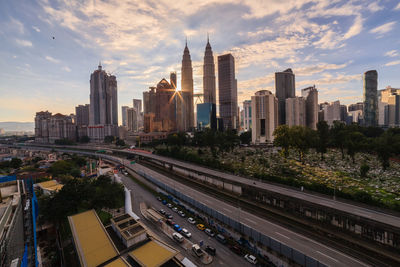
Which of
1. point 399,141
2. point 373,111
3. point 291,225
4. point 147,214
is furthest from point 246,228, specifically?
point 373,111

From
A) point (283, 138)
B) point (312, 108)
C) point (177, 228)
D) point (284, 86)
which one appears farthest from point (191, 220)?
point (284, 86)

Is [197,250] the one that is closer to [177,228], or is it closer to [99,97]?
[177,228]

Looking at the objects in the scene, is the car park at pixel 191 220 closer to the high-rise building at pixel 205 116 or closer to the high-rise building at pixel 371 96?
the high-rise building at pixel 205 116

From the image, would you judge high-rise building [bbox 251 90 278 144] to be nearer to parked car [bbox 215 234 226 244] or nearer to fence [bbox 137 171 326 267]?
fence [bbox 137 171 326 267]

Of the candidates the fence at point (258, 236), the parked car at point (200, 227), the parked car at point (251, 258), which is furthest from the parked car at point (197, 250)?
the fence at point (258, 236)

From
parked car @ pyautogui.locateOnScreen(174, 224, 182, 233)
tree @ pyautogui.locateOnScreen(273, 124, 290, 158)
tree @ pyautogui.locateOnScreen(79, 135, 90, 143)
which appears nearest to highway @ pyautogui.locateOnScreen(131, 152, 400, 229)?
parked car @ pyautogui.locateOnScreen(174, 224, 182, 233)

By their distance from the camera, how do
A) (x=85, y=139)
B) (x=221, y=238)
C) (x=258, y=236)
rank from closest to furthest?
(x=258, y=236)
(x=221, y=238)
(x=85, y=139)
